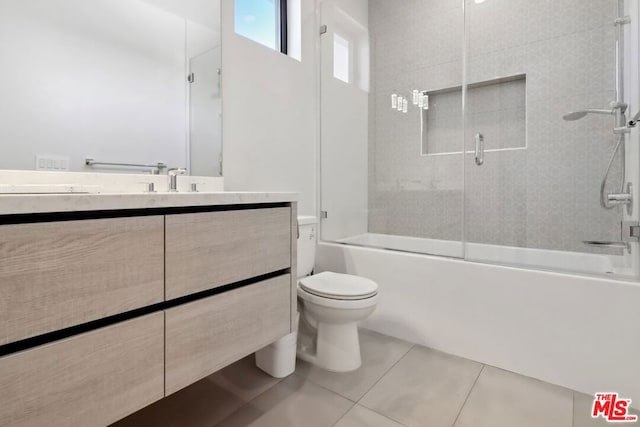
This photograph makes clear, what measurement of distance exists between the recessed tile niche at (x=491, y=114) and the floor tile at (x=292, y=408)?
6.41 feet

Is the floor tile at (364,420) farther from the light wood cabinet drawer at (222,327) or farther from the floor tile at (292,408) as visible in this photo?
the light wood cabinet drawer at (222,327)

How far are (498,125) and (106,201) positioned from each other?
2.56 metres

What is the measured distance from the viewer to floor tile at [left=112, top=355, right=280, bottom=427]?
1246 mm

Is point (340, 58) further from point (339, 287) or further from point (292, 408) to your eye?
point (292, 408)

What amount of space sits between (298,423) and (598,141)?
231cm

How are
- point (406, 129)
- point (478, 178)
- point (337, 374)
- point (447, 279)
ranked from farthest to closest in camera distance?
point (406, 129) < point (478, 178) < point (447, 279) < point (337, 374)

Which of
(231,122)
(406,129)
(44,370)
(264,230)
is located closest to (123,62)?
(231,122)

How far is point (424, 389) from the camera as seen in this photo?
4.79ft

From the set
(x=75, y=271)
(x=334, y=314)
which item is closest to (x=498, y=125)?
(x=334, y=314)

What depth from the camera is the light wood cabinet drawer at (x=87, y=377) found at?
0.66 meters

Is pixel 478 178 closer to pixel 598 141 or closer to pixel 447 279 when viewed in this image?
pixel 598 141

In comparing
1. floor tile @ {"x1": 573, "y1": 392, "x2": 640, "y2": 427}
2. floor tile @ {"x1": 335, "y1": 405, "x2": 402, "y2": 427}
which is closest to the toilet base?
floor tile @ {"x1": 335, "y1": 405, "x2": 402, "y2": 427}

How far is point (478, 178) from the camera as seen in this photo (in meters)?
2.41

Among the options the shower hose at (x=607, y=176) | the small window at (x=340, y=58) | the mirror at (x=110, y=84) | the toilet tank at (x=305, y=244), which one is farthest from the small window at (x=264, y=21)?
the shower hose at (x=607, y=176)
